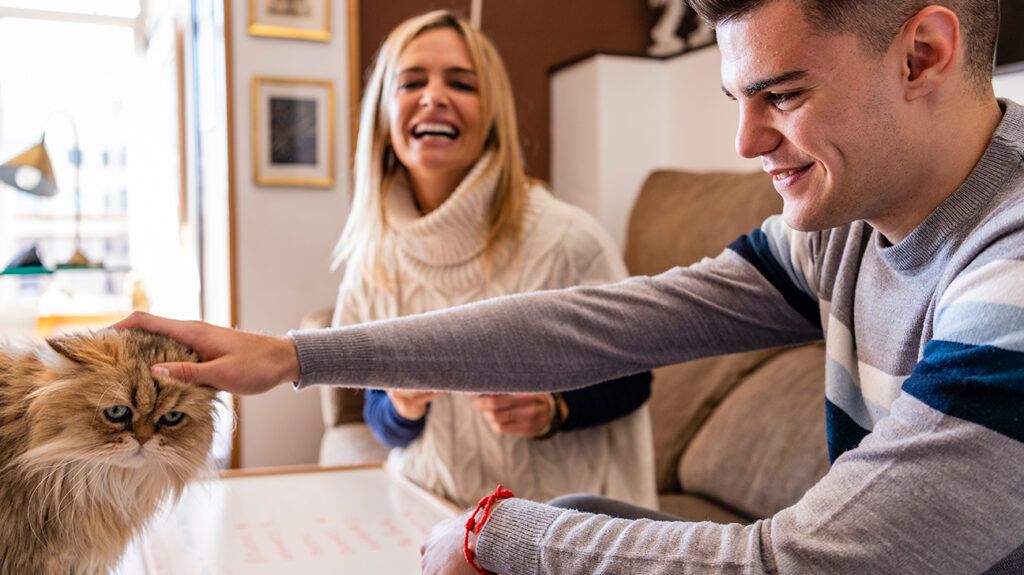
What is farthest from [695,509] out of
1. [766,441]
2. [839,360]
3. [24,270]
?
[24,270]

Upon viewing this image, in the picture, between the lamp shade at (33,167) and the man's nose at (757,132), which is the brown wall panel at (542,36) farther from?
the man's nose at (757,132)

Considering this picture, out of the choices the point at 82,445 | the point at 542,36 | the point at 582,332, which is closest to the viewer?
the point at 82,445

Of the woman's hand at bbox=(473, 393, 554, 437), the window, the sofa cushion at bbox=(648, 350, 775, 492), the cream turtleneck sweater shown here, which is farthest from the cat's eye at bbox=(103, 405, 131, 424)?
→ the window

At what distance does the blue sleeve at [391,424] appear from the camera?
1771 millimetres

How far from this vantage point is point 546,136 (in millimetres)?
3580

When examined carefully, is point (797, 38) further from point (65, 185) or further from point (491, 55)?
point (65, 185)

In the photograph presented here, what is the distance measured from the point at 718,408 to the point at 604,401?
732 millimetres

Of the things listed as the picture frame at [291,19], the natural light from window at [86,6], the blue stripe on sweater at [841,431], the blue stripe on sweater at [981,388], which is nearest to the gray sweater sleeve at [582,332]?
the blue stripe on sweater at [841,431]

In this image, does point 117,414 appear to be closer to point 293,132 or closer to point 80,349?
point 80,349

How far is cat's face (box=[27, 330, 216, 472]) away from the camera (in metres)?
0.77

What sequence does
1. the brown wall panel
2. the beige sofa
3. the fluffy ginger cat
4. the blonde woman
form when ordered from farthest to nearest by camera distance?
the brown wall panel → the beige sofa → the blonde woman → the fluffy ginger cat

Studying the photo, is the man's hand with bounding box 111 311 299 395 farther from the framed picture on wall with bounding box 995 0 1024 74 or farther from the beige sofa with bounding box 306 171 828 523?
the framed picture on wall with bounding box 995 0 1024 74

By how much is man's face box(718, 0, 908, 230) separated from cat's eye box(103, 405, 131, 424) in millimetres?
641

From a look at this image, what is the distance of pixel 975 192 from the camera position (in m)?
0.82
